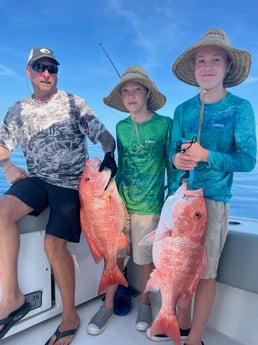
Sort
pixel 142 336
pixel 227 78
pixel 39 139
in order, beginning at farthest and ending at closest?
pixel 39 139, pixel 142 336, pixel 227 78

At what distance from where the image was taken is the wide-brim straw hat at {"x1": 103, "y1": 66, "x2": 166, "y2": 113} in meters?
2.14

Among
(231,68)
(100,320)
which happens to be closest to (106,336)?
(100,320)

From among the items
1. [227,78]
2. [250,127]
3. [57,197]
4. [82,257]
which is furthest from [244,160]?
[82,257]

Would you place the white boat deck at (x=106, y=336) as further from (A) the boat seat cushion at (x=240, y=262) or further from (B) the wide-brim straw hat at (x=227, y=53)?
(B) the wide-brim straw hat at (x=227, y=53)

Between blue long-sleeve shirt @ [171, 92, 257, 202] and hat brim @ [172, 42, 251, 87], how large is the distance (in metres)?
0.17

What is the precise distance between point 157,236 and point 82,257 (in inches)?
39.0

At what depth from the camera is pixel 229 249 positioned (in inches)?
76.7

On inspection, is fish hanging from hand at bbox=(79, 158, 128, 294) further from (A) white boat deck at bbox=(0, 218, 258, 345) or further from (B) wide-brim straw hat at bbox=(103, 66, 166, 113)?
(B) wide-brim straw hat at bbox=(103, 66, 166, 113)

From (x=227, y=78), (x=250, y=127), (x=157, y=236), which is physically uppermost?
(x=227, y=78)

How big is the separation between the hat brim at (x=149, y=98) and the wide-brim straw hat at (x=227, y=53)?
234 mm

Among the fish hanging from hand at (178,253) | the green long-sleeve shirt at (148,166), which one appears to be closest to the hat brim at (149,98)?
the green long-sleeve shirt at (148,166)

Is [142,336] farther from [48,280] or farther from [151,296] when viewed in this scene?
[48,280]

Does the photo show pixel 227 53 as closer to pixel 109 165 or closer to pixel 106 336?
pixel 109 165

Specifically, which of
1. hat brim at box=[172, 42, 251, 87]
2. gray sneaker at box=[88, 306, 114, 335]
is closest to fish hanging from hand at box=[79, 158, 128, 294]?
gray sneaker at box=[88, 306, 114, 335]
